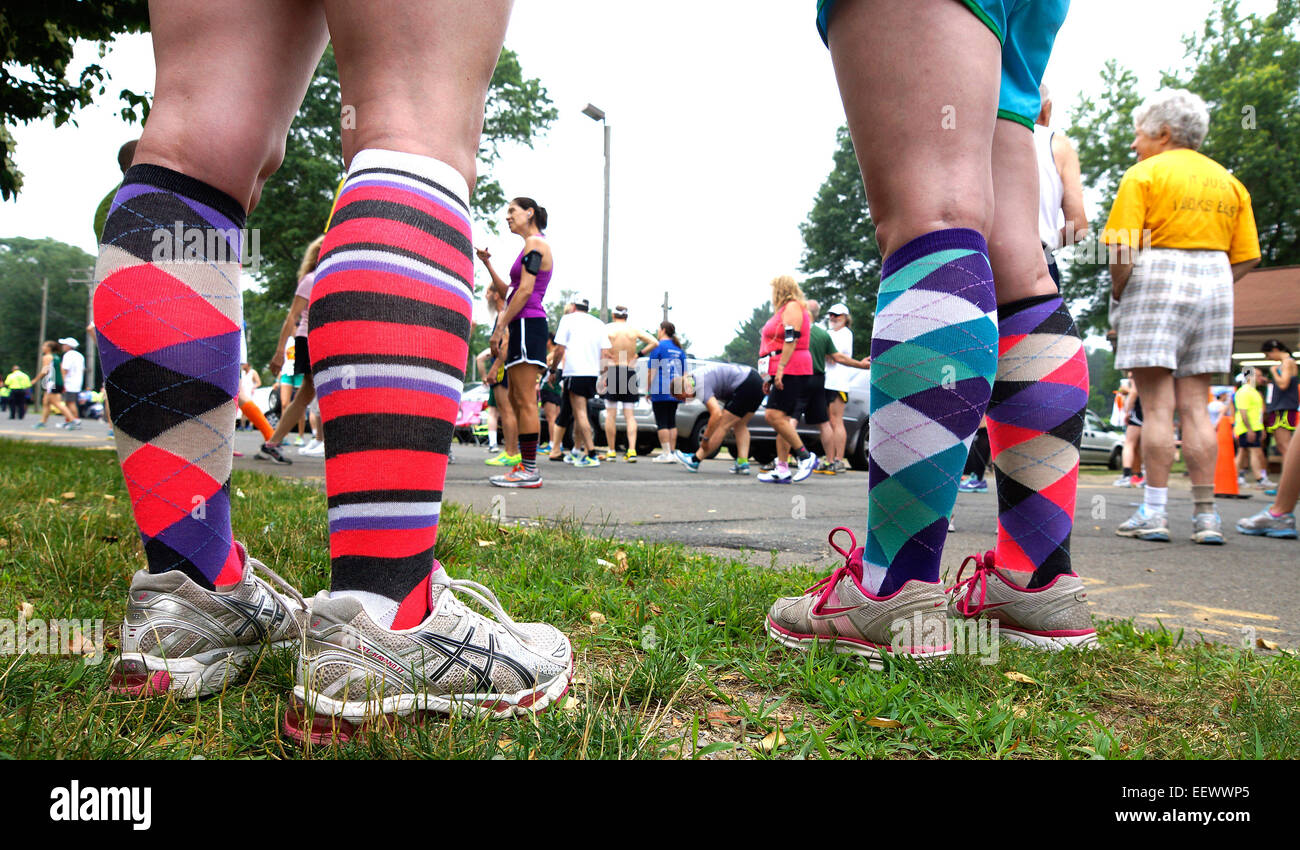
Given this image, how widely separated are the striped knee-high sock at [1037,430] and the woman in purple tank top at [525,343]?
15.1 ft

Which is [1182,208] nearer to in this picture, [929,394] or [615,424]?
[929,394]

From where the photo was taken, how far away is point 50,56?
4922mm

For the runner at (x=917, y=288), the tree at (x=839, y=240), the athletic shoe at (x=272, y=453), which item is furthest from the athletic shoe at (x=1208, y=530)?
the tree at (x=839, y=240)

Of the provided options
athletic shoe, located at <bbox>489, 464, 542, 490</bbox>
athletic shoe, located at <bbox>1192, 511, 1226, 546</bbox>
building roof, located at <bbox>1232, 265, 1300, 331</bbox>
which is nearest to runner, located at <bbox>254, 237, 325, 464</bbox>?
athletic shoe, located at <bbox>489, 464, 542, 490</bbox>

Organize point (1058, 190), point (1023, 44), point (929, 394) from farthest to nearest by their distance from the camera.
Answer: point (1058, 190), point (1023, 44), point (929, 394)

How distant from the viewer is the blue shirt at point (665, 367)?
10.6 metres

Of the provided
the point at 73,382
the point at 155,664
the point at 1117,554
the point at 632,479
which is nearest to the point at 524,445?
the point at 632,479

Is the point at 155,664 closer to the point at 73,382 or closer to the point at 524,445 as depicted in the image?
the point at 524,445

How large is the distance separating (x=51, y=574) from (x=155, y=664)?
1.09 m

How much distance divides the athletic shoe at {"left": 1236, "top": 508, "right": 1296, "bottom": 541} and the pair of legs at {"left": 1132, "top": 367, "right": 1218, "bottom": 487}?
55cm

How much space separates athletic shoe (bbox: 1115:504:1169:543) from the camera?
431 cm

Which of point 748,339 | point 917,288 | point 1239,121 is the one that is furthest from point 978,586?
point 748,339

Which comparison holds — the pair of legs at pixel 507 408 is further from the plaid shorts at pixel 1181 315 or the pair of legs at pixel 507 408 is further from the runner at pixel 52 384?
the runner at pixel 52 384

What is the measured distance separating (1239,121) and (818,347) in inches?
897
